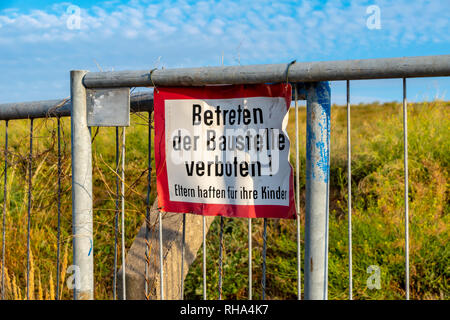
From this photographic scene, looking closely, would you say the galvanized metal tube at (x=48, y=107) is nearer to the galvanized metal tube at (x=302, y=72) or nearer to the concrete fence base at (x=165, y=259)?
the galvanized metal tube at (x=302, y=72)

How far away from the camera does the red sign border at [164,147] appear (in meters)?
2.11

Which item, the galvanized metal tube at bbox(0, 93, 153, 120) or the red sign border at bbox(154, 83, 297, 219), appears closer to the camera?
the red sign border at bbox(154, 83, 297, 219)

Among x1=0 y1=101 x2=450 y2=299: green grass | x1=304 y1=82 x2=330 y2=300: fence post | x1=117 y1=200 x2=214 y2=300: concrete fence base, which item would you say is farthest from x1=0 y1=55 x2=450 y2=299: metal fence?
x1=117 y1=200 x2=214 y2=300: concrete fence base

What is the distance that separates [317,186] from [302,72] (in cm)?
53

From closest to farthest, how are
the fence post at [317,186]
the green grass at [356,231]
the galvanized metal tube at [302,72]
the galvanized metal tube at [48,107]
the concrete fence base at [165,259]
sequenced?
1. the galvanized metal tube at [302,72]
2. the fence post at [317,186]
3. the galvanized metal tube at [48,107]
4. the concrete fence base at [165,259]
5. the green grass at [356,231]

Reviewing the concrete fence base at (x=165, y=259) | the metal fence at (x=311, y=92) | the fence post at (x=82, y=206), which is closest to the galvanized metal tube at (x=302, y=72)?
the metal fence at (x=311, y=92)

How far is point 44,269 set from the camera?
5562 mm

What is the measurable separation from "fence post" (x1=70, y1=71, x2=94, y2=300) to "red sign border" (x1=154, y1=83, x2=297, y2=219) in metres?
0.53

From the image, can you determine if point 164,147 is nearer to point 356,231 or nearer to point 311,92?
point 311,92

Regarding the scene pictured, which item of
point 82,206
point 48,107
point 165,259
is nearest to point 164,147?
point 82,206

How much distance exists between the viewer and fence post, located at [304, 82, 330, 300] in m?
2.05

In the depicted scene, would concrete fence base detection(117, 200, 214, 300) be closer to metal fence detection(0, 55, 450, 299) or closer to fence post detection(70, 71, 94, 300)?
fence post detection(70, 71, 94, 300)

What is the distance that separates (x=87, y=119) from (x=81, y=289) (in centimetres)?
101

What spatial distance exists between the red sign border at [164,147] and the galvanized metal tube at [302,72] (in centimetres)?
5
